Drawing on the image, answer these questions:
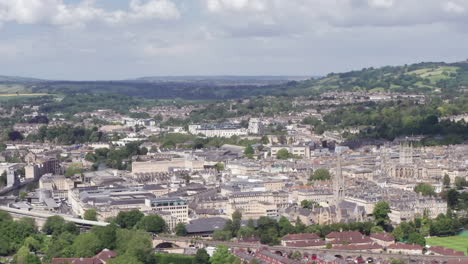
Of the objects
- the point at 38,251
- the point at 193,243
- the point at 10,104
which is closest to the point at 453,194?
the point at 193,243

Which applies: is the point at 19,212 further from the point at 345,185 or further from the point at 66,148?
the point at 66,148

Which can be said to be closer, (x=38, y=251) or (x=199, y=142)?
(x=38, y=251)

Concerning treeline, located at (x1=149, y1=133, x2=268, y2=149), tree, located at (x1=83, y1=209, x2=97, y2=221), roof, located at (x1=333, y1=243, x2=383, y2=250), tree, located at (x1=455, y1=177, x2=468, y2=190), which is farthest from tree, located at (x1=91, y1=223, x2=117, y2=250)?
treeline, located at (x1=149, y1=133, x2=268, y2=149)

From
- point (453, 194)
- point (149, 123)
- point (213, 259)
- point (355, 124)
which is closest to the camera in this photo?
point (213, 259)

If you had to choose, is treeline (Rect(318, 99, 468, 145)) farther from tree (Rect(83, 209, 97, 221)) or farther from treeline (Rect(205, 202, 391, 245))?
tree (Rect(83, 209, 97, 221))

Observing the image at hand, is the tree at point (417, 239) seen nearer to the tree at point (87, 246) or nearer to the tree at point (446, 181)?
the tree at point (87, 246)

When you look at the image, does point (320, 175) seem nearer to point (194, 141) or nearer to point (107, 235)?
point (107, 235)

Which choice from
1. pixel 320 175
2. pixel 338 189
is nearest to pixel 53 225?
pixel 338 189
